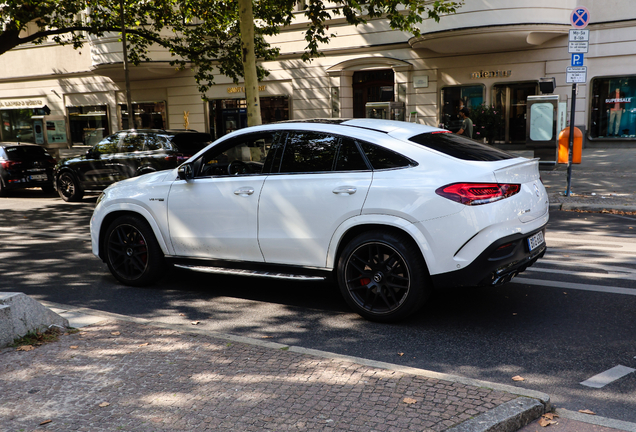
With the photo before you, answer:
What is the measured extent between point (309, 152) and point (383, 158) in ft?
2.39

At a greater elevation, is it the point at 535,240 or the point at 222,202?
the point at 222,202

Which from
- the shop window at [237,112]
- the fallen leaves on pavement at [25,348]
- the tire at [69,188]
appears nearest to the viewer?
the fallen leaves on pavement at [25,348]

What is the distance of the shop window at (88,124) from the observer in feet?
96.3

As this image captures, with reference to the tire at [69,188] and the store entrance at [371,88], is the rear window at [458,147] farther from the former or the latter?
the store entrance at [371,88]

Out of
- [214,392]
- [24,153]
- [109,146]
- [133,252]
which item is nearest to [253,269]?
[133,252]

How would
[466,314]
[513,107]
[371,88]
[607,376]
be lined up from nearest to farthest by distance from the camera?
[607,376] → [466,314] → [513,107] → [371,88]

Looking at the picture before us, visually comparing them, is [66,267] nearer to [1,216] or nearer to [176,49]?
[1,216]

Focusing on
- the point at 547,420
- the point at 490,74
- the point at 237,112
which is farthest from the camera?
the point at 237,112

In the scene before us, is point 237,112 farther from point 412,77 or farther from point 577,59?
point 577,59

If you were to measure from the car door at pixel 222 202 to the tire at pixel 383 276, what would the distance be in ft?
3.12

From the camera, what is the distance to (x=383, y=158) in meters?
4.79

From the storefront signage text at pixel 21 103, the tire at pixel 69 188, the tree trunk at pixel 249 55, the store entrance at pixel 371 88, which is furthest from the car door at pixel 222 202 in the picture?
the storefront signage text at pixel 21 103

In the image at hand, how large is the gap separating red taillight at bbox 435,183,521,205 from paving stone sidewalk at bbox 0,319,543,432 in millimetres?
1454

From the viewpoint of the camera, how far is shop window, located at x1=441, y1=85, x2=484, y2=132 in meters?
20.3
